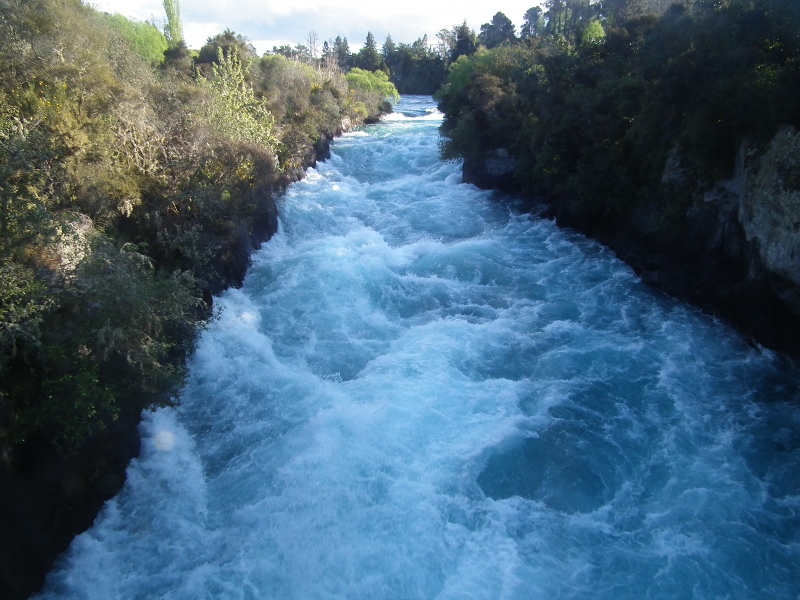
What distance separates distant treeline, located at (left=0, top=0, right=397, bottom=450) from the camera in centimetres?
780

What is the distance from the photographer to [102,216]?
1133 centimetres

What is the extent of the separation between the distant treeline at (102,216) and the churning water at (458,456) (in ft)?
6.24

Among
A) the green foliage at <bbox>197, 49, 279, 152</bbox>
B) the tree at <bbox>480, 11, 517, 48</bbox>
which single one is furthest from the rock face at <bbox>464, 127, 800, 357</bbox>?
the tree at <bbox>480, 11, 517, 48</bbox>

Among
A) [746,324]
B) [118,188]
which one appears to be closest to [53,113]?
[118,188]

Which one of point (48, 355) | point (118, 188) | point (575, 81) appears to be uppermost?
point (575, 81)

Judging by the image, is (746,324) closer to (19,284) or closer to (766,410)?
(766,410)

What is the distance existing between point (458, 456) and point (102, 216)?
9.82 metres

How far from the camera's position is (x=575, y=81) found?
21359 millimetres

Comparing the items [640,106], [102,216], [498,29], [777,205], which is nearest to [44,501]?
[102,216]

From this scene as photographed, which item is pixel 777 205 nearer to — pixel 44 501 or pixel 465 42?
pixel 44 501

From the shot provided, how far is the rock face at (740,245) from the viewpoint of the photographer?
11.0m

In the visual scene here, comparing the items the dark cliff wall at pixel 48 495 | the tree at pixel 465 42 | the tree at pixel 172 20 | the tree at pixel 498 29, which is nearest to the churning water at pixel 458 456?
the dark cliff wall at pixel 48 495

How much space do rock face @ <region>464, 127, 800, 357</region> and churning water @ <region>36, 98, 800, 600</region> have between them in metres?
0.63

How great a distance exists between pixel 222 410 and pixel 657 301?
12.8m
